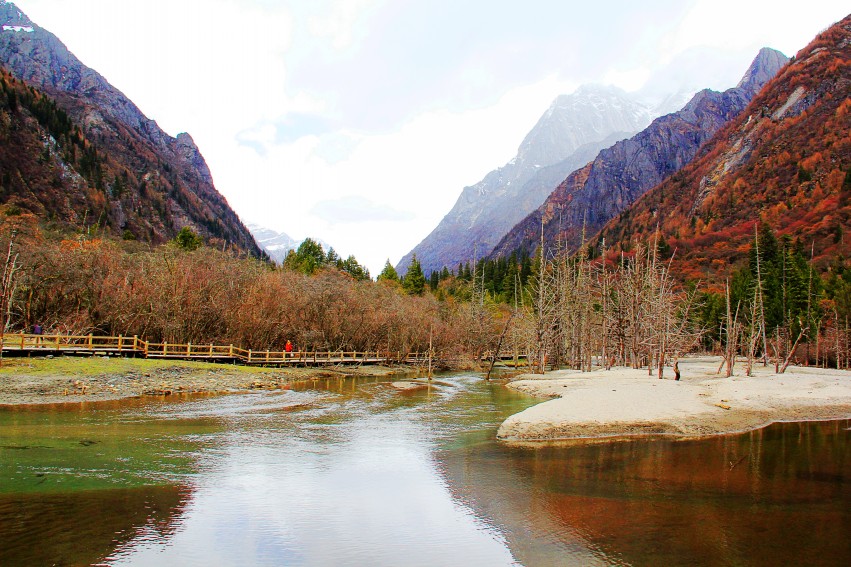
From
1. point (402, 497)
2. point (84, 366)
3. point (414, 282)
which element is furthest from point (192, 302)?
point (414, 282)

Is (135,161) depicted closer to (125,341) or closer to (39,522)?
(125,341)

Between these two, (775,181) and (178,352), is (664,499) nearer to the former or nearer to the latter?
(178,352)

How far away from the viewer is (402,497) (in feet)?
43.4

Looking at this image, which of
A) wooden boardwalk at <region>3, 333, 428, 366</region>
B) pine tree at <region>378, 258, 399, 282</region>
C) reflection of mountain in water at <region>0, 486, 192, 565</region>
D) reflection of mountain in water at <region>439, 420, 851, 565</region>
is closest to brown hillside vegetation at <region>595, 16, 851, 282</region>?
pine tree at <region>378, 258, 399, 282</region>

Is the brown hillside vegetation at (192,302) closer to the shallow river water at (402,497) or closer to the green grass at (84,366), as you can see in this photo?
the green grass at (84,366)

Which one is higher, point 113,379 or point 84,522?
point 113,379

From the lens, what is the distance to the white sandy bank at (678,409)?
20328 millimetres

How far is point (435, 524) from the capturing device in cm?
1141

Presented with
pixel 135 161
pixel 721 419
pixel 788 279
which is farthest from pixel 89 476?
pixel 135 161

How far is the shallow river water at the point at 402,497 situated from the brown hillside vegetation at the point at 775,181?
321 ft

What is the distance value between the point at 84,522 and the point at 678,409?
21.5 meters

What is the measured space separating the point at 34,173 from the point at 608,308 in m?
133

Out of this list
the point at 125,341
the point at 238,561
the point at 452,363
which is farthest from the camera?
the point at 452,363

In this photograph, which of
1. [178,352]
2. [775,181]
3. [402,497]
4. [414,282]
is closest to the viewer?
[402,497]
